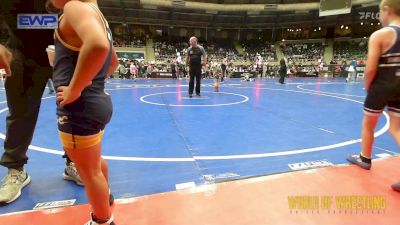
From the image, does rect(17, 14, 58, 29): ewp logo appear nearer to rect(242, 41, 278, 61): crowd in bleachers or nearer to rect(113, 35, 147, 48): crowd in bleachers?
rect(113, 35, 147, 48): crowd in bleachers

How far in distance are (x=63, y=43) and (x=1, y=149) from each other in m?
2.71

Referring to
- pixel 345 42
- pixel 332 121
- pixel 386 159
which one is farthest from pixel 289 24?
pixel 386 159

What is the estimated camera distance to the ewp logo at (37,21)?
2236 millimetres

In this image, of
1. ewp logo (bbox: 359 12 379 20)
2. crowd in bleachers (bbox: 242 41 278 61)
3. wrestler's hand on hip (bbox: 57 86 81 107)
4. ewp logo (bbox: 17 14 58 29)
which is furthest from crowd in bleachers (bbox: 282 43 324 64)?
wrestler's hand on hip (bbox: 57 86 81 107)

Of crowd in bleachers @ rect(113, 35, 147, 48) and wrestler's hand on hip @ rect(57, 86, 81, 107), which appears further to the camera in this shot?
crowd in bleachers @ rect(113, 35, 147, 48)

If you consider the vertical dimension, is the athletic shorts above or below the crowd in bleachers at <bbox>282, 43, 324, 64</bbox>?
below

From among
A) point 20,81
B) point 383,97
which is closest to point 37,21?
point 20,81

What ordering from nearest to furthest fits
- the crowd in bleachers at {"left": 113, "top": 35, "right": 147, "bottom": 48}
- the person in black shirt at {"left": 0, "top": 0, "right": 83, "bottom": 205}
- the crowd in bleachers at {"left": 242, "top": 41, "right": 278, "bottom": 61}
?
the person in black shirt at {"left": 0, "top": 0, "right": 83, "bottom": 205}
the crowd in bleachers at {"left": 113, "top": 35, "right": 147, "bottom": 48}
the crowd in bleachers at {"left": 242, "top": 41, "right": 278, "bottom": 61}

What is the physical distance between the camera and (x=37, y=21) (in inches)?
89.2

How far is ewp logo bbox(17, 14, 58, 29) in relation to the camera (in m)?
2.24

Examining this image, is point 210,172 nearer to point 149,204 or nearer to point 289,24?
point 149,204

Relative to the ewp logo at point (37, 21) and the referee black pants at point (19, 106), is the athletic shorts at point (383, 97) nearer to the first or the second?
the ewp logo at point (37, 21)

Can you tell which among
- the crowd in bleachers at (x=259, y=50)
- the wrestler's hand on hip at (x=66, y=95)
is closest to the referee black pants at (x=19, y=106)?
the wrestler's hand on hip at (x=66, y=95)

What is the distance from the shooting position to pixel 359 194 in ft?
6.79
